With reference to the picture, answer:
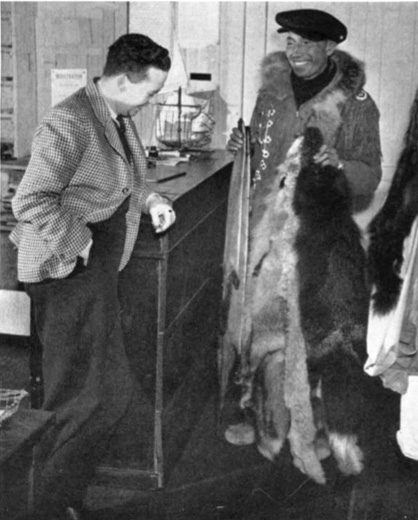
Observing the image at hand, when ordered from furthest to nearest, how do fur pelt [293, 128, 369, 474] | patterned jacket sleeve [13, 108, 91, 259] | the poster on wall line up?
the poster on wall, fur pelt [293, 128, 369, 474], patterned jacket sleeve [13, 108, 91, 259]

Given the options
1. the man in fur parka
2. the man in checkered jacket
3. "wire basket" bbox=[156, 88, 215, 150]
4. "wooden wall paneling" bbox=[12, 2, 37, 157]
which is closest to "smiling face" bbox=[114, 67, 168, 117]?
the man in checkered jacket

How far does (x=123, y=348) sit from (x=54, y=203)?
0.53 metres

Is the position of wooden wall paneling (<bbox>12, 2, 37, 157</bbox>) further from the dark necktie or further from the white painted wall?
the dark necktie

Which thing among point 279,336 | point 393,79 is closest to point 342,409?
point 279,336

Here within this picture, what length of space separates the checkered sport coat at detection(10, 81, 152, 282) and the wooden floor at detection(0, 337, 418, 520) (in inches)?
30.0

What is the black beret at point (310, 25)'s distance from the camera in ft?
8.16

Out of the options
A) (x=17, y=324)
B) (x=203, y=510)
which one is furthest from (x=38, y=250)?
(x=17, y=324)

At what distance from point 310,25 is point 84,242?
1.11 meters

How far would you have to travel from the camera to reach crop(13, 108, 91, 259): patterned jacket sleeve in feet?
5.81

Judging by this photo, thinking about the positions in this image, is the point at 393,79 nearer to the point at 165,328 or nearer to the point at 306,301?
the point at 306,301

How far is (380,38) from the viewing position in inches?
128

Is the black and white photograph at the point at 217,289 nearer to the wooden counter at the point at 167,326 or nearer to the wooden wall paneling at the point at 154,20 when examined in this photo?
the wooden counter at the point at 167,326

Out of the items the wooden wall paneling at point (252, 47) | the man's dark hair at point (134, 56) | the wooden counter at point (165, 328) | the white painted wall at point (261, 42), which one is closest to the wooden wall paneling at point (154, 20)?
the white painted wall at point (261, 42)

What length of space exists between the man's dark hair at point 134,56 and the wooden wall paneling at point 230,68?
150 cm
